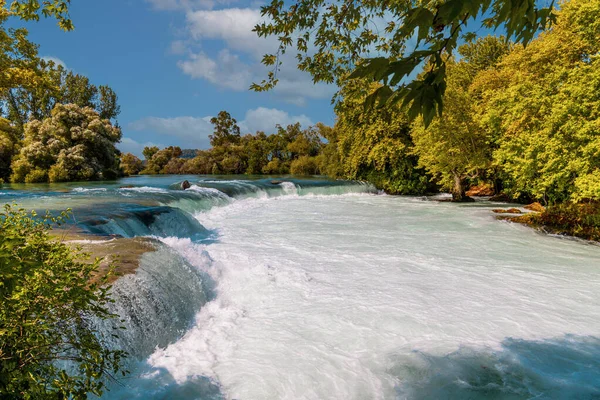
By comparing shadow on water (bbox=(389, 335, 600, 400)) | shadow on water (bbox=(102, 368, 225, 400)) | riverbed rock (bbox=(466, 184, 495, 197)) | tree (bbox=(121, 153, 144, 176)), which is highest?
tree (bbox=(121, 153, 144, 176))

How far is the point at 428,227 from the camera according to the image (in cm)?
1134

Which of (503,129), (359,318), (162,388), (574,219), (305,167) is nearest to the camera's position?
(162,388)

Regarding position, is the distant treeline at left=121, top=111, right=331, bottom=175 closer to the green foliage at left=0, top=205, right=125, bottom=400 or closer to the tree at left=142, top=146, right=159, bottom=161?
the tree at left=142, top=146, right=159, bottom=161

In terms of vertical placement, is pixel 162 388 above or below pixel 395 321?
below

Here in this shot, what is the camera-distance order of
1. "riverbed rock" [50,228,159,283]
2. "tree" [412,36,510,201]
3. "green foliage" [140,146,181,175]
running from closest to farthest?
"riverbed rock" [50,228,159,283]
"tree" [412,36,510,201]
"green foliage" [140,146,181,175]

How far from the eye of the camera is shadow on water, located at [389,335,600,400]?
336cm

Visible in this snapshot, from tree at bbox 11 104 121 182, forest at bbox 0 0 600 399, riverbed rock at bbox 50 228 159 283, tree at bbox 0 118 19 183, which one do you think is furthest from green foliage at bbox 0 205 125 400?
tree at bbox 0 118 19 183

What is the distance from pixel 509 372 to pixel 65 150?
113 ft

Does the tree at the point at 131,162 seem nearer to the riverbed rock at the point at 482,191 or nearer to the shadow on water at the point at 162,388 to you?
the riverbed rock at the point at 482,191

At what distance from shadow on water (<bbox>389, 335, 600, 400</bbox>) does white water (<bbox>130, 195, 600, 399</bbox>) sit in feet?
0.05

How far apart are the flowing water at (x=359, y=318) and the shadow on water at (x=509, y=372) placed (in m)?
0.02

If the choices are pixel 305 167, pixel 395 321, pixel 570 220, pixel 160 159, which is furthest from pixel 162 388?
pixel 160 159

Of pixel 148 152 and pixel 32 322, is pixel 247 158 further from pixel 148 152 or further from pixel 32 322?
pixel 32 322

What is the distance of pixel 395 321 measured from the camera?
15.5ft
